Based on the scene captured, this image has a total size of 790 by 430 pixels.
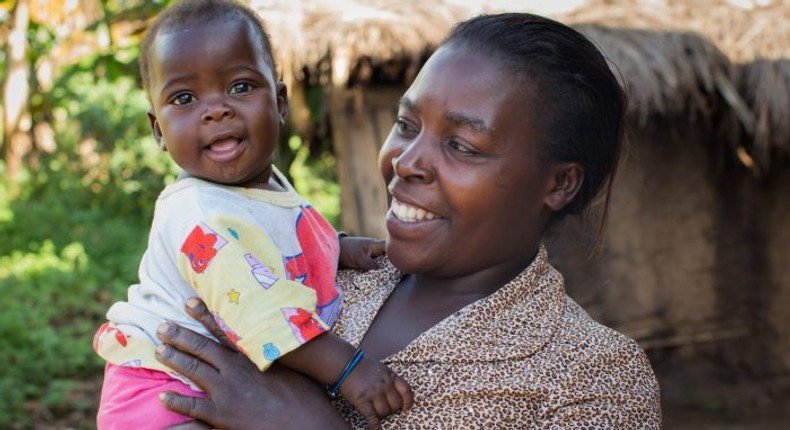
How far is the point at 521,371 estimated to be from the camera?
2049 millimetres

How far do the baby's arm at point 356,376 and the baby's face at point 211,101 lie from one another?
17.2 inches

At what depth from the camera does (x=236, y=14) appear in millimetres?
2270

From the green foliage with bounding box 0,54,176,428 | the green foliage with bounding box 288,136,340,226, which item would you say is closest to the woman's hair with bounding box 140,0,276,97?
the green foliage with bounding box 0,54,176,428

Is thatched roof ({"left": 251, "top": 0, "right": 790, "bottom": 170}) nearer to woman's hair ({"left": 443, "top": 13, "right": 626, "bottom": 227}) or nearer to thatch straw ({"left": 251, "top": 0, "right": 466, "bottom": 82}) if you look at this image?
thatch straw ({"left": 251, "top": 0, "right": 466, "bottom": 82})

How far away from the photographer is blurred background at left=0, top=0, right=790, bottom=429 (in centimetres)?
525

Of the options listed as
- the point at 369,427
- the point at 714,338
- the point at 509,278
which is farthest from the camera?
the point at 714,338

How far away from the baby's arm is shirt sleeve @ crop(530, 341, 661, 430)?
29 cm

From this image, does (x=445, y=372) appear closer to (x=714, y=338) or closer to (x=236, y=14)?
(x=236, y=14)

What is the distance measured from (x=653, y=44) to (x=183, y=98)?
398cm

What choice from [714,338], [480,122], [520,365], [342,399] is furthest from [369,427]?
[714,338]

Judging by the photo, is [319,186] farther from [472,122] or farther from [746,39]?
[472,122]

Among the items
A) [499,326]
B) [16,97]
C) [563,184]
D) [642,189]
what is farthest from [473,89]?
[16,97]

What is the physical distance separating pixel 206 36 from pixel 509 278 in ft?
2.82

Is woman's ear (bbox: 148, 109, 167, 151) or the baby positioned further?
woman's ear (bbox: 148, 109, 167, 151)
